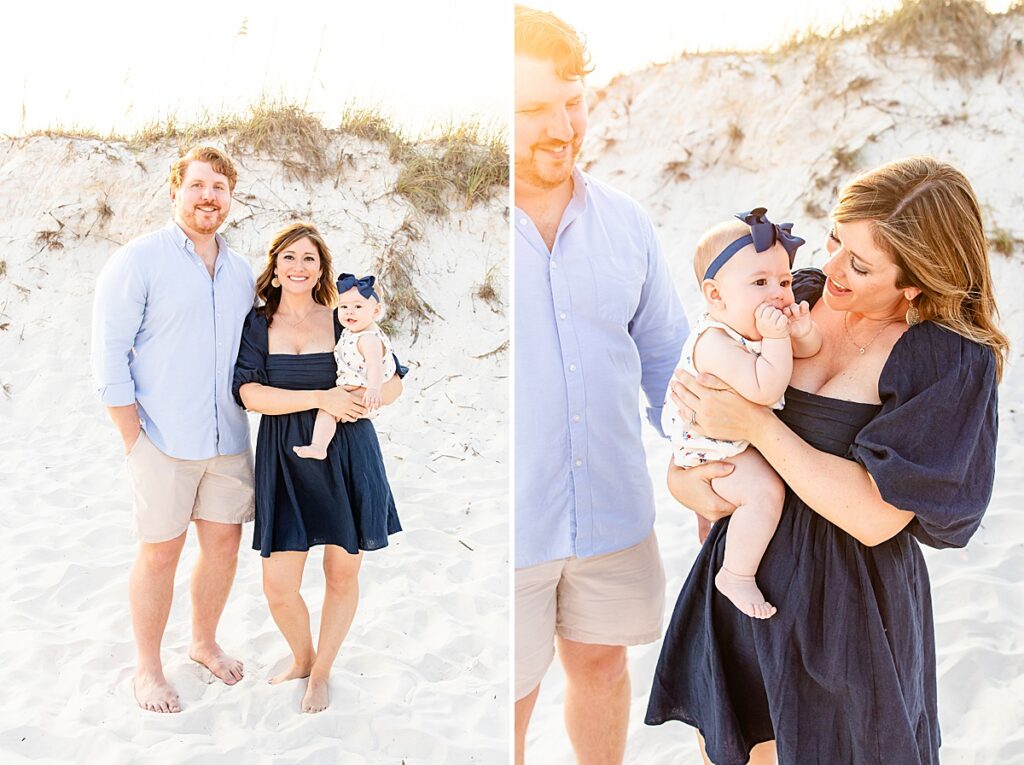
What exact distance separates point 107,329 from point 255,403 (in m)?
0.48

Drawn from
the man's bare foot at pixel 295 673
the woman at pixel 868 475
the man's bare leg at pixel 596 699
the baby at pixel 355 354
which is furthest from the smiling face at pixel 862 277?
the man's bare foot at pixel 295 673

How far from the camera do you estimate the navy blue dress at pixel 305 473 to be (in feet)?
8.98

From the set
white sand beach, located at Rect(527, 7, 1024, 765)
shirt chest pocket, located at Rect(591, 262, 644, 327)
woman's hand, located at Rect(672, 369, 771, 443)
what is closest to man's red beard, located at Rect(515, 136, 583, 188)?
shirt chest pocket, located at Rect(591, 262, 644, 327)

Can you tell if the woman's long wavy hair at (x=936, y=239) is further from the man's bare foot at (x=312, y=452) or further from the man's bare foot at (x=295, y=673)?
the man's bare foot at (x=295, y=673)

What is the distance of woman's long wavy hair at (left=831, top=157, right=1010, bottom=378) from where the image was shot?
153cm

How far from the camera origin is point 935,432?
4.89 feet

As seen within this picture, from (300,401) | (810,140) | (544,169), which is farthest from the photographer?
(810,140)

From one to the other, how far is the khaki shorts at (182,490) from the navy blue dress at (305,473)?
151mm

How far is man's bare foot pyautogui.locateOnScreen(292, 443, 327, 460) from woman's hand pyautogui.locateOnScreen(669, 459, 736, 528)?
1.22m

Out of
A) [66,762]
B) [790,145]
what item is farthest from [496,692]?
[790,145]

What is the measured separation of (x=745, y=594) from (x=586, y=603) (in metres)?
0.50

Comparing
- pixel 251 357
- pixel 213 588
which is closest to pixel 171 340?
pixel 251 357

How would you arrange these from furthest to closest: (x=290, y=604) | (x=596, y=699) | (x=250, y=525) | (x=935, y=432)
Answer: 1. (x=250, y=525)
2. (x=290, y=604)
3. (x=596, y=699)
4. (x=935, y=432)

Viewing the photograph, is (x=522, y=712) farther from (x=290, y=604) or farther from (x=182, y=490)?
(x=182, y=490)
